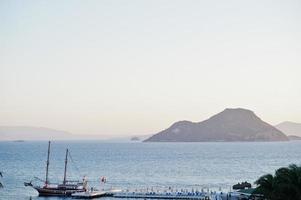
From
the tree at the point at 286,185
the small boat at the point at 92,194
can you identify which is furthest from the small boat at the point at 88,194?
the tree at the point at 286,185

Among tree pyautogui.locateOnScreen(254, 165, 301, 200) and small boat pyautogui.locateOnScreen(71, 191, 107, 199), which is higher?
tree pyautogui.locateOnScreen(254, 165, 301, 200)

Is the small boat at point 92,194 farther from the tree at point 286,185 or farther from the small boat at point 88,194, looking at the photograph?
the tree at point 286,185

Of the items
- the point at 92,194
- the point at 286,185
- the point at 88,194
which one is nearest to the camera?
the point at 286,185

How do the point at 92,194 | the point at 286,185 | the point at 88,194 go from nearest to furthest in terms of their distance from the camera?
1. the point at 286,185
2. the point at 88,194
3. the point at 92,194

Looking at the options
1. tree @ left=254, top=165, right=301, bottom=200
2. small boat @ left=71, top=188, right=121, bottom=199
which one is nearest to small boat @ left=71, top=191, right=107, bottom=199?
small boat @ left=71, top=188, right=121, bottom=199

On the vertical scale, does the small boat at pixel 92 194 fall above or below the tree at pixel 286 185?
below

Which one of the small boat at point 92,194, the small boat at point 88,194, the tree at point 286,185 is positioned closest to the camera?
the tree at point 286,185

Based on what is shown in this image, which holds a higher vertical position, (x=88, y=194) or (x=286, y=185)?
(x=286, y=185)

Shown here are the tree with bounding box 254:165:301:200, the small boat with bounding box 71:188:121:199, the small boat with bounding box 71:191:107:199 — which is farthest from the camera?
the small boat with bounding box 71:188:121:199

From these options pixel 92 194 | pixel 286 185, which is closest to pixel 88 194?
pixel 92 194

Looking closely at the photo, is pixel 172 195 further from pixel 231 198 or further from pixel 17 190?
pixel 17 190

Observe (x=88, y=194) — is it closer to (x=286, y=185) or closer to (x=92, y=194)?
(x=92, y=194)

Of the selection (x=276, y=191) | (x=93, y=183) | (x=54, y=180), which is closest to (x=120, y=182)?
(x=93, y=183)

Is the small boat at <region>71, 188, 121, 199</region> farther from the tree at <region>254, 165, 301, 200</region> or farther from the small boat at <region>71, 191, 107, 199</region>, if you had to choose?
the tree at <region>254, 165, 301, 200</region>
